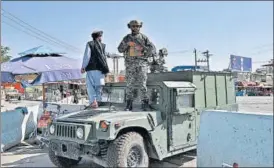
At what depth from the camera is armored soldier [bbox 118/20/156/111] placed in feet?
17.5

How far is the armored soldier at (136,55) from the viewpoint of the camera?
A: 534 cm

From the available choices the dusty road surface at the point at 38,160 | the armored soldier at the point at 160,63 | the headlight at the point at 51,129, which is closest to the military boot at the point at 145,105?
the armored soldier at the point at 160,63

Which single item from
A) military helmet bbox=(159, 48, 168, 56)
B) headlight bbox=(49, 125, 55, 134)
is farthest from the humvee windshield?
headlight bbox=(49, 125, 55, 134)

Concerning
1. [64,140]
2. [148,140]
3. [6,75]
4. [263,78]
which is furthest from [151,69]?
[263,78]

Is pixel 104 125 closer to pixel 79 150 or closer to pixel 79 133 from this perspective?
pixel 79 133

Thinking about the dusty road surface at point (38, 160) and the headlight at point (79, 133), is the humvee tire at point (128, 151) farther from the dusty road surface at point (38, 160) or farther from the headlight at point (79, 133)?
the dusty road surface at point (38, 160)

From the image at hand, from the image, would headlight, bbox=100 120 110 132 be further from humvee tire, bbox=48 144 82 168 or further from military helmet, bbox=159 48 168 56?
military helmet, bbox=159 48 168 56

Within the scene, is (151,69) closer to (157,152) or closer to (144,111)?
(144,111)

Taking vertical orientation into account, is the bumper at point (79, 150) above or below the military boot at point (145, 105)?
below

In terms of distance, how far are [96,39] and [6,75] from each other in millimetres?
3230

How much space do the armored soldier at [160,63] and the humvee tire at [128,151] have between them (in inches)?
65.8

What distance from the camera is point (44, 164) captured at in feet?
19.1

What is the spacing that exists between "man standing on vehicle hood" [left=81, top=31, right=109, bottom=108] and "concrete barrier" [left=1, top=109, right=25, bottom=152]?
273cm

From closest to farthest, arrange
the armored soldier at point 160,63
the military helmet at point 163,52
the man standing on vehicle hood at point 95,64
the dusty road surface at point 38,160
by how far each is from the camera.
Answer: the dusty road surface at point 38,160
the man standing on vehicle hood at point 95,64
the armored soldier at point 160,63
the military helmet at point 163,52
